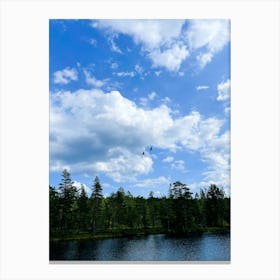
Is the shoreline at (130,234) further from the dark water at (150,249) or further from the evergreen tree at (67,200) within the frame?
the evergreen tree at (67,200)

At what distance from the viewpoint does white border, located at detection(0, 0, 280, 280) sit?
21.4 feet

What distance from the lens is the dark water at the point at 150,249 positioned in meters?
6.93

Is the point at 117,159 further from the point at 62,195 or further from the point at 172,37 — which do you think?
the point at 172,37

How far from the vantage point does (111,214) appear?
8344mm

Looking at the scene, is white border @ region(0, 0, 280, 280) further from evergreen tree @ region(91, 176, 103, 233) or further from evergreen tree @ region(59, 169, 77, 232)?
evergreen tree @ region(91, 176, 103, 233)

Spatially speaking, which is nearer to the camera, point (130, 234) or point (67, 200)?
point (67, 200)

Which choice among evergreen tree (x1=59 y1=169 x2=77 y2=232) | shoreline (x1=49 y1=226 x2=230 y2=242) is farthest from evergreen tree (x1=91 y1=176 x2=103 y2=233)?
evergreen tree (x1=59 y1=169 x2=77 y2=232)

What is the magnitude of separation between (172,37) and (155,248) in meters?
3.53
